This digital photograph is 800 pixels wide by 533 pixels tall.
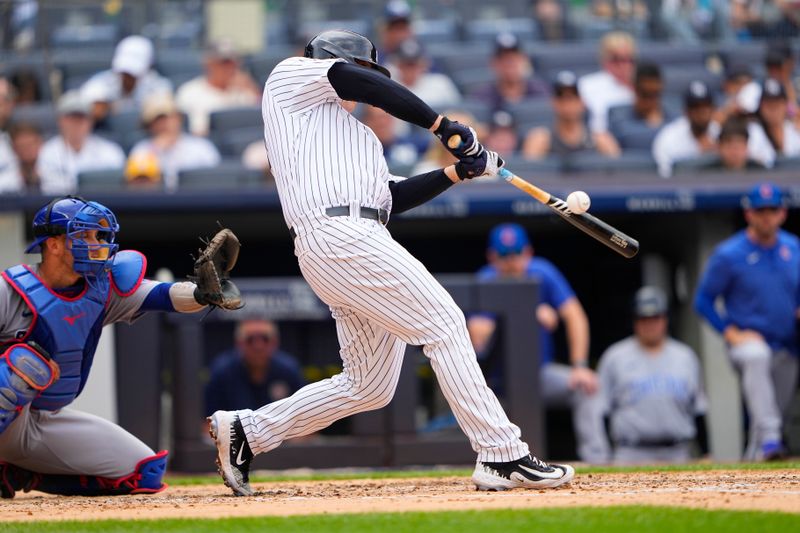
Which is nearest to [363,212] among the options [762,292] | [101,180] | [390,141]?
[762,292]

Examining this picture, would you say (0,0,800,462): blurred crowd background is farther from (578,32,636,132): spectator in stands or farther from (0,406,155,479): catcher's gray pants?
(0,406,155,479): catcher's gray pants

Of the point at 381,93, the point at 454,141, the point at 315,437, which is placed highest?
the point at 381,93

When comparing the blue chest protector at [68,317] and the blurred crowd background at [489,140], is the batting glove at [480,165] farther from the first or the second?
the blurred crowd background at [489,140]

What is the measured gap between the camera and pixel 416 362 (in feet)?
24.1

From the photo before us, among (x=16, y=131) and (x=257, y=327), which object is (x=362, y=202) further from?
(x=16, y=131)

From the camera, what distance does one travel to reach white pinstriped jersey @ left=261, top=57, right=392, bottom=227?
14.2 ft

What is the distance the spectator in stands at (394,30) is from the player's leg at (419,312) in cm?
576

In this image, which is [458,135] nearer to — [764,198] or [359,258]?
[359,258]

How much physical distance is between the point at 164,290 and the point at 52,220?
18.5 inches

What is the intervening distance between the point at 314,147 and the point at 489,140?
4632 millimetres

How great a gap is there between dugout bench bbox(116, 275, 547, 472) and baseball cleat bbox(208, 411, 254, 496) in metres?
2.60

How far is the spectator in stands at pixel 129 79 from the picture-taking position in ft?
31.3

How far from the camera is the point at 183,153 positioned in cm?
859

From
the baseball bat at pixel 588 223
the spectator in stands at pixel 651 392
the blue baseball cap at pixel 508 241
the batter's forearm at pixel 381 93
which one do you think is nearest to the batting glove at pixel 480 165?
the baseball bat at pixel 588 223
